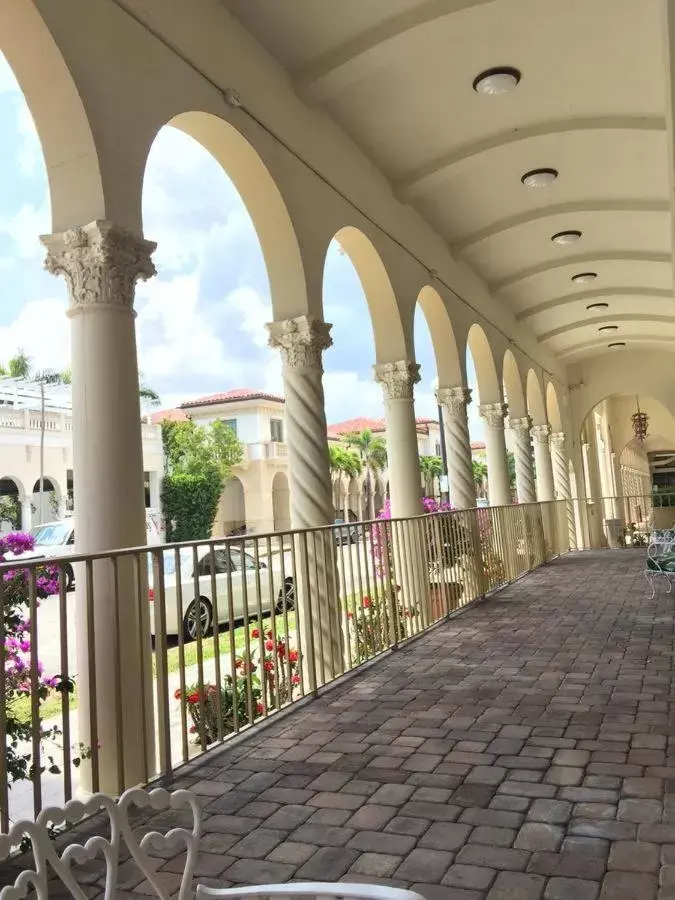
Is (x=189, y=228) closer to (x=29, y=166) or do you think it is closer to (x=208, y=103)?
(x=29, y=166)

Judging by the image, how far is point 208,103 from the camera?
5.14m

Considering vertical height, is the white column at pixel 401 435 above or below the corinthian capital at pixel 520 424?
below

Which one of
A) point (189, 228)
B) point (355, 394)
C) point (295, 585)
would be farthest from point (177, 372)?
point (295, 585)

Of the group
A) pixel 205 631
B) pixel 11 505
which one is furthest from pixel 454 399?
pixel 11 505

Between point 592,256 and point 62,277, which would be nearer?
point 62,277

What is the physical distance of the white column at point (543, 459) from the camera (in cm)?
1677

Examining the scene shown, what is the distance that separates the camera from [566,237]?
422 inches

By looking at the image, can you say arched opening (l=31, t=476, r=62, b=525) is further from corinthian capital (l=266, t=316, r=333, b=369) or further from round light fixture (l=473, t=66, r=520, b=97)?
round light fixture (l=473, t=66, r=520, b=97)

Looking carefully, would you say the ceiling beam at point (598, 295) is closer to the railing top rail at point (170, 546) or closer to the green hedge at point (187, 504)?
the railing top rail at point (170, 546)

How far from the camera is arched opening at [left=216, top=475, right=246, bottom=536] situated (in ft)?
147

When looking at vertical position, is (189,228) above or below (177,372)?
above

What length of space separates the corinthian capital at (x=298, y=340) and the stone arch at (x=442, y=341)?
Answer: 13.4ft

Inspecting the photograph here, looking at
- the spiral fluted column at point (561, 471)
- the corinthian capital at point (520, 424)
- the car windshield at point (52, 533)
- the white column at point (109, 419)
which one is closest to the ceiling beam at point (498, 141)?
the white column at point (109, 419)

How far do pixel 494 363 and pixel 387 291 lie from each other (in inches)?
193
